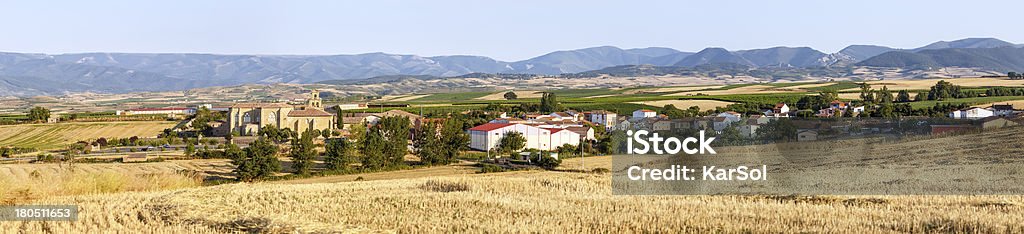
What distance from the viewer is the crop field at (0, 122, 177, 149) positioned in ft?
217

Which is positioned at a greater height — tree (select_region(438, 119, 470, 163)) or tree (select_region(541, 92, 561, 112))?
tree (select_region(541, 92, 561, 112))

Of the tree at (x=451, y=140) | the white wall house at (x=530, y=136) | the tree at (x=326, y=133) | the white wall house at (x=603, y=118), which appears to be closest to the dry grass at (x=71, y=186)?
the tree at (x=451, y=140)

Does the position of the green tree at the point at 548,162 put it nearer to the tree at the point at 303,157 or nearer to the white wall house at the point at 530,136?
the tree at the point at 303,157

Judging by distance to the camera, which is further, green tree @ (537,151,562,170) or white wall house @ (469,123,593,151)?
white wall house @ (469,123,593,151)

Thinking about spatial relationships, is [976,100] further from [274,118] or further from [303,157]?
[303,157]

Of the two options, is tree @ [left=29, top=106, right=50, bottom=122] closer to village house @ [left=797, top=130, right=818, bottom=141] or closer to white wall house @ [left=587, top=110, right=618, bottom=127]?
white wall house @ [left=587, top=110, right=618, bottom=127]

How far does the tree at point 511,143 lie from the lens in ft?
173

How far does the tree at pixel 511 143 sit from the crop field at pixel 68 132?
32.8 m

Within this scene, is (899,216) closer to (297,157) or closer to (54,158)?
(297,157)

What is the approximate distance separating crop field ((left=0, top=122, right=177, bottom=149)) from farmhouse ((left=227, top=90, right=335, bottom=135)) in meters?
6.75

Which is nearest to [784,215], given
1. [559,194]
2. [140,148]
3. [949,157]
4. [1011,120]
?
[559,194]

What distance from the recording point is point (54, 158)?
48.0 metres

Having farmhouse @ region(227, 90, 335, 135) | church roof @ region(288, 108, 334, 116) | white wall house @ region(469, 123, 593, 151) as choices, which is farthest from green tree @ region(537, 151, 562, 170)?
church roof @ region(288, 108, 334, 116)

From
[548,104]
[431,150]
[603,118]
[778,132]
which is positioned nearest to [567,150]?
[431,150]
